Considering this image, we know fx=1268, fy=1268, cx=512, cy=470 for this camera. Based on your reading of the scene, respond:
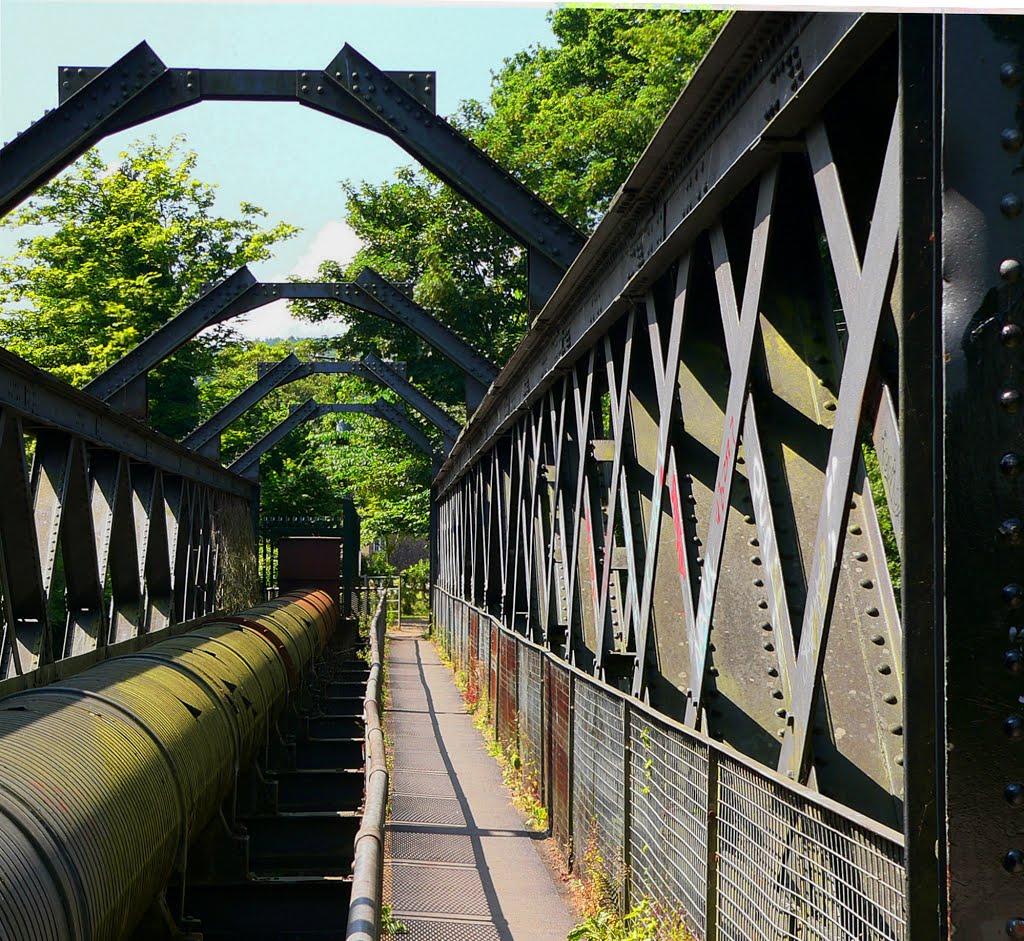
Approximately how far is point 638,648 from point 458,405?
132ft

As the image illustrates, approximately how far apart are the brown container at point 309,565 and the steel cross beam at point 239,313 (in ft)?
48.7

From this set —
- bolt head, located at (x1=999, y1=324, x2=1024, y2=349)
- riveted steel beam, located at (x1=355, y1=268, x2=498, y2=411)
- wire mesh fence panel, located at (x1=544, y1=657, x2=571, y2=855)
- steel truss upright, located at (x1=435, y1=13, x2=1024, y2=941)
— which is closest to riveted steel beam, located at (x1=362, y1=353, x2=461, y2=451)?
riveted steel beam, located at (x1=355, y1=268, x2=498, y2=411)

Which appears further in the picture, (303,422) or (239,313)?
(303,422)

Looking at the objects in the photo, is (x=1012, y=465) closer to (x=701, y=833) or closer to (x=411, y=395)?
(x=701, y=833)

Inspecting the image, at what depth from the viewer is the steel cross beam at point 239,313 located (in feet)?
59.0

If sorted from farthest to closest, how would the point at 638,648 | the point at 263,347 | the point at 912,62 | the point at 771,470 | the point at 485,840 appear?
the point at 263,347, the point at 485,840, the point at 638,648, the point at 771,470, the point at 912,62

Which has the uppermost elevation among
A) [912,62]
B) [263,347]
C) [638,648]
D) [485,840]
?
[263,347]

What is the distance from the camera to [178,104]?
11.0 meters

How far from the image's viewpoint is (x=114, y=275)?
45250 millimetres

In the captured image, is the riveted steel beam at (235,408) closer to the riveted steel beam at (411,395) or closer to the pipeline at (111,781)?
the riveted steel beam at (411,395)

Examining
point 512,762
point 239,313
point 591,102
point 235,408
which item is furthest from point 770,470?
point 591,102

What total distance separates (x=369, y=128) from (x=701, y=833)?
7242 millimetres

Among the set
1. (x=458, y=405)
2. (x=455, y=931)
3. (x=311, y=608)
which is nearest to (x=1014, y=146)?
(x=455, y=931)

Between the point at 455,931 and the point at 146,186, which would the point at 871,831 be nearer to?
the point at 455,931
